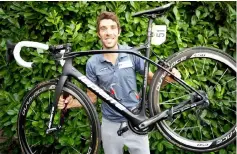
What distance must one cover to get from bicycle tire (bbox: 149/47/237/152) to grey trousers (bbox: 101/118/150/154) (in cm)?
23

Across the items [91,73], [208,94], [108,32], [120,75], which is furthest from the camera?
[208,94]

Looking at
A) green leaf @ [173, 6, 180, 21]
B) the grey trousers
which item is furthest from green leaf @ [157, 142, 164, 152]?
green leaf @ [173, 6, 180, 21]

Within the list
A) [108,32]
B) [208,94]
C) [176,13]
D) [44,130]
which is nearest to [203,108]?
[208,94]

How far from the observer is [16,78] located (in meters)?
3.55

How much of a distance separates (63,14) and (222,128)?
1.59 metres

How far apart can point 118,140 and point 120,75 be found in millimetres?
484

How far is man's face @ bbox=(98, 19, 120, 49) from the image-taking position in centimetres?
264

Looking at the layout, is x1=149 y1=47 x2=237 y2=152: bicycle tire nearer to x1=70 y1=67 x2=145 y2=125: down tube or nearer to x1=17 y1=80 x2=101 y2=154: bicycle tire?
x1=70 y1=67 x2=145 y2=125: down tube

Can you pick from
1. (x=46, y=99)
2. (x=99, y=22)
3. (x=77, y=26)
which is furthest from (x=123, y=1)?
(x=46, y=99)

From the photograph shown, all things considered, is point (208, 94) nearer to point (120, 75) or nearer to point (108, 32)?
point (120, 75)

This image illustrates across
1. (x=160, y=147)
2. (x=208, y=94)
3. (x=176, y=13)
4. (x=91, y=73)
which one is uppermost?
(x=176, y=13)

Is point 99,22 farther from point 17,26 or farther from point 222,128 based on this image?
point 222,128

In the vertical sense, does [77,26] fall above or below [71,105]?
above

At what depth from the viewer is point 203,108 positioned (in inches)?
105
